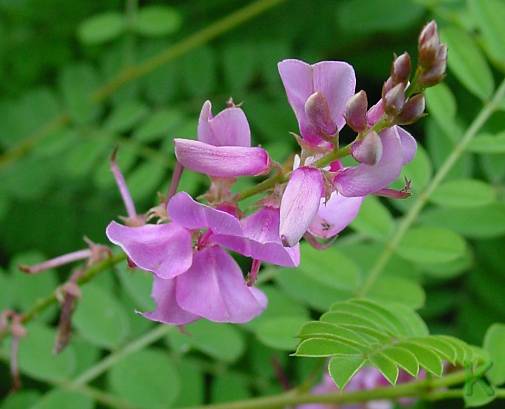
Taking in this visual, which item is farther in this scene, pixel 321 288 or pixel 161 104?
pixel 161 104

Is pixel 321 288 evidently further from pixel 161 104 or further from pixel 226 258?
pixel 161 104

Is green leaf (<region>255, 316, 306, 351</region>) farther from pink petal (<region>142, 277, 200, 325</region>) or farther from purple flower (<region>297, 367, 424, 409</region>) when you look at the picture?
purple flower (<region>297, 367, 424, 409</region>)

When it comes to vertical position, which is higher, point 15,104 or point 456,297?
point 15,104

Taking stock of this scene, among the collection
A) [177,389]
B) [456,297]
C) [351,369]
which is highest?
[351,369]

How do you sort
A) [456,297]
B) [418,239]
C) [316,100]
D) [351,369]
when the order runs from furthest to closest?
[456,297] → [418,239] → [351,369] → [316,100]

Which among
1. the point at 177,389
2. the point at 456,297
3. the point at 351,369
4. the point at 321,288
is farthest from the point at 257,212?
the point at 456,297

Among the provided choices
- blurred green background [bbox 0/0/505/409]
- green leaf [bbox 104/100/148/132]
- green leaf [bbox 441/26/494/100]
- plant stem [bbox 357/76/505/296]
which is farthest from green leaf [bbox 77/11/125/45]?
plant stem [bbox 357/76/505/296]
